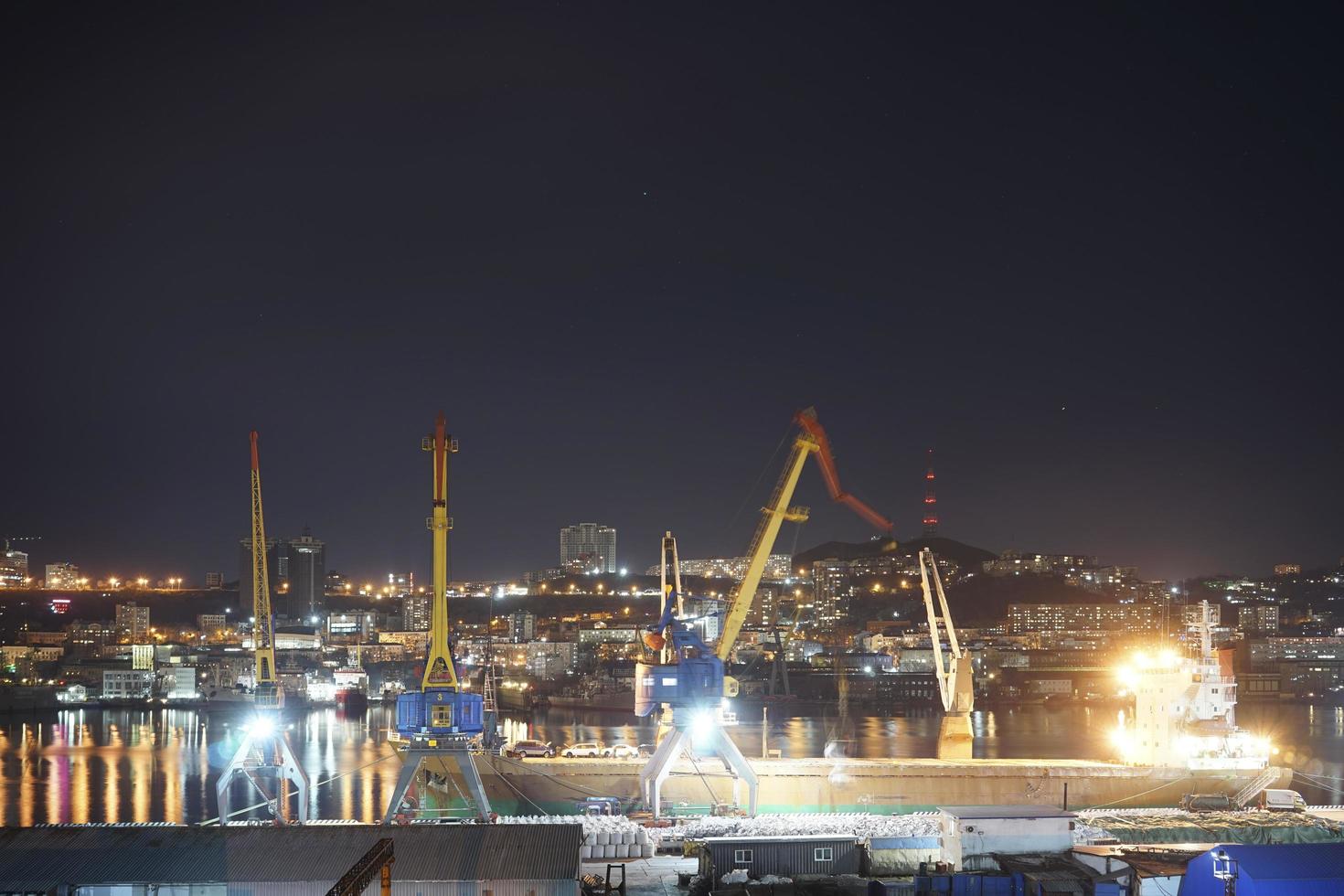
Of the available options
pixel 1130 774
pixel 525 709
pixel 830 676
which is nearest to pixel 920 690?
pixel 830 676

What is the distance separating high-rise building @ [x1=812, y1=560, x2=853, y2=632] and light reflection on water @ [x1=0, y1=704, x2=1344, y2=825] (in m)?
47.6

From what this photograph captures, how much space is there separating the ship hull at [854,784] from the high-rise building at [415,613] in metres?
97.1

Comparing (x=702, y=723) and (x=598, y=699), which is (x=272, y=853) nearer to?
(x=702, y=723)

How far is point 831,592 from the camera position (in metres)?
122

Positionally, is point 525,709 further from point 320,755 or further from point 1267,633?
point 1267,633

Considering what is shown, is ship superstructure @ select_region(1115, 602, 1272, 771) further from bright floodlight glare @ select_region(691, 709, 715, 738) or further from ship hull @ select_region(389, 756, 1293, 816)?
bright floodlight glare @ select_region(691, 709, 715, 738)

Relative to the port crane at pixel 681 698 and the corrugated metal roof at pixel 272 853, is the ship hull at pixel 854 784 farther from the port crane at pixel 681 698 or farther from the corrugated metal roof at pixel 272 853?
the corrugated metal roof at pixel 272 853

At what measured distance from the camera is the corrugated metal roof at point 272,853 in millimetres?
13320

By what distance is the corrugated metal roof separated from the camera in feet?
43.7

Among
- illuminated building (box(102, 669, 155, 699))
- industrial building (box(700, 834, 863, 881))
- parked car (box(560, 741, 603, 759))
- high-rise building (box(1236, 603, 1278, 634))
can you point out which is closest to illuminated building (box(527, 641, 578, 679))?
illuminated building (box(102, 669, 155, 699))

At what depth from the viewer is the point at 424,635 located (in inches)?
4461

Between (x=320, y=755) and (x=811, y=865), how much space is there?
31.7 metres

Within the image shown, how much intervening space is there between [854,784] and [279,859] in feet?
38.5

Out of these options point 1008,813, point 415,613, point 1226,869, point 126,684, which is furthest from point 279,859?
point 415,613
